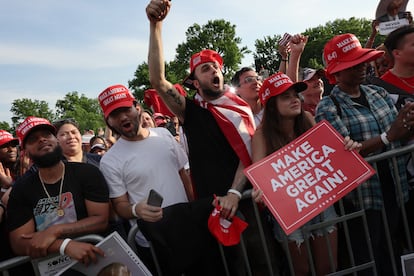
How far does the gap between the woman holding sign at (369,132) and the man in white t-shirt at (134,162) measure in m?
1.38

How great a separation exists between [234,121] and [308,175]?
2.59 ft

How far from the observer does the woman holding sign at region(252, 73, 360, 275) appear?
8.89 ft

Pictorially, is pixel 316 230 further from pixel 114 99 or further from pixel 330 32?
pixel 330 32

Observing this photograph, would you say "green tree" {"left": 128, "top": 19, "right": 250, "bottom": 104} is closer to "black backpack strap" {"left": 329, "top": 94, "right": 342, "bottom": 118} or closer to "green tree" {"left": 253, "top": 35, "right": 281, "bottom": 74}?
"green tree" {"left": 253, "top": 35, "right": 281, "bottom": 74}

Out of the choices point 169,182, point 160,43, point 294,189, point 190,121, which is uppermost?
point 160,43

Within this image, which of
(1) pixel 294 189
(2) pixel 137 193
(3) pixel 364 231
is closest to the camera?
(1) pixel 294 189

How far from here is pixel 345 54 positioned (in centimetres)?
298

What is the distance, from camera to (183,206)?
2.54 m

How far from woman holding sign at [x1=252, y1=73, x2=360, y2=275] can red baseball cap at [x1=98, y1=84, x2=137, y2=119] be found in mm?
A: 1214

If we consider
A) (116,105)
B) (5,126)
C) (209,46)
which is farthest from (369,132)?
(5,126)

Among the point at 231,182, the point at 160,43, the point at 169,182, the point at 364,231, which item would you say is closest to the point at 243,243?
the point at 231,182

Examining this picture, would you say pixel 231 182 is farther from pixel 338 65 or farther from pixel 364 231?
pixel 338 65

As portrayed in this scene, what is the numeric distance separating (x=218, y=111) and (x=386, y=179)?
5.03 ft

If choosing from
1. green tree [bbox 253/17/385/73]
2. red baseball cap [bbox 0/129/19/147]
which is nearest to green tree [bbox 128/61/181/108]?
green tree [bbox 253/17/385/73]
